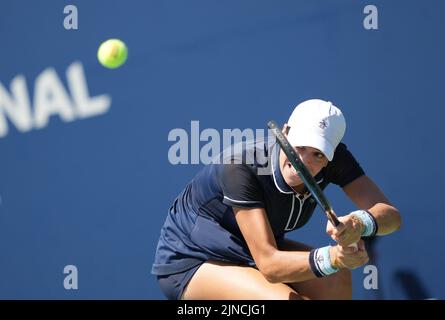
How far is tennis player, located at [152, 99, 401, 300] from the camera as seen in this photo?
6.87 feet

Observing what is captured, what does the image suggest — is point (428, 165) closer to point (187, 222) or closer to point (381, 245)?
point (381, 245)

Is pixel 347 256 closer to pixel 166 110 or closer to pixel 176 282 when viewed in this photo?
pixel 176 282

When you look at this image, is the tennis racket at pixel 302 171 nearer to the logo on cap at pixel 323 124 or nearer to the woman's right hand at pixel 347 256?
the woman's right hand at pixel 347 256

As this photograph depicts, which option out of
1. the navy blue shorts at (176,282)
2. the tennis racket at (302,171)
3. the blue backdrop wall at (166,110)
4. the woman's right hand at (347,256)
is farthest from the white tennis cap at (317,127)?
the blue backdrop wall at (166,110)

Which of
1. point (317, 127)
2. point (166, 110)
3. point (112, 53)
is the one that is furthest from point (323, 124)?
point (112, 53)

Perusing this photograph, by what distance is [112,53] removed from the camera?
9.41ft

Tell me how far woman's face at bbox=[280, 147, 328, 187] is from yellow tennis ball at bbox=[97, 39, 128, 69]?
3.02 ft

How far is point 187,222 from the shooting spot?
7.79 ft

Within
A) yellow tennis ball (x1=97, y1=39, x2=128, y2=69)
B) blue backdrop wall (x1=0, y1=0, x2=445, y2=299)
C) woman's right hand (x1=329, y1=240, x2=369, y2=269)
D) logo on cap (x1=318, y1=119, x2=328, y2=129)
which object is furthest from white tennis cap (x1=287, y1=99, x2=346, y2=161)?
yellow tennis ball (x1=97, y1=39, x2=128, y2=69)
